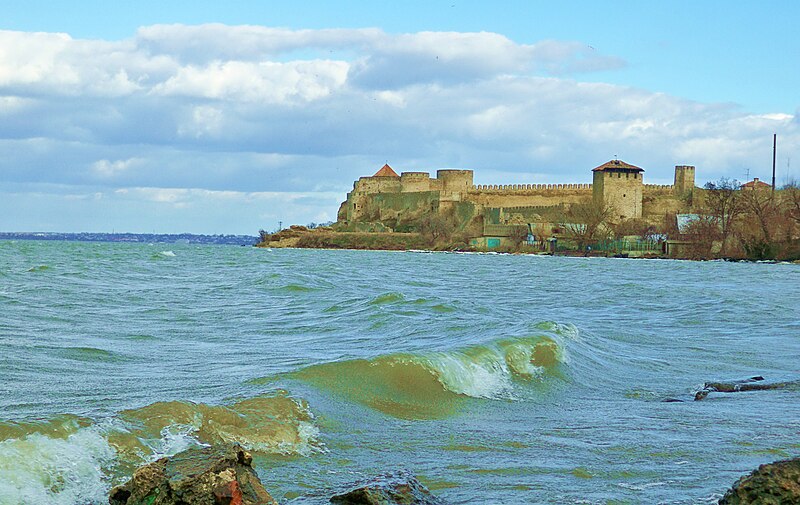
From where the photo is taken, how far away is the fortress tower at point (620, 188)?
243 ft

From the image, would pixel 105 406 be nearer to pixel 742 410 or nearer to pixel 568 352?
pixel 742 410

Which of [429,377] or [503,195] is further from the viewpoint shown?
[503,195]

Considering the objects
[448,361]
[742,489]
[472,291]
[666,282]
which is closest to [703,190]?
[666,282]

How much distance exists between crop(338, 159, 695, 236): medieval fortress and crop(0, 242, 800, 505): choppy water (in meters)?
57.9

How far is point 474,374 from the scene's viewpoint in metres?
9.47

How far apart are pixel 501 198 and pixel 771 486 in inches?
3018

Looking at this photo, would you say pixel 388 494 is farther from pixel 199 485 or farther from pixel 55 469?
pixel 55 469

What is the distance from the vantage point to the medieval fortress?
7438 cm

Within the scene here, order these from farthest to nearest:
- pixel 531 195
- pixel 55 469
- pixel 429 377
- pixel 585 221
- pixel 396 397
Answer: pixel 531 195
pixel 585 221
pixel 429 377
pixel 396 397
pixel 55 469

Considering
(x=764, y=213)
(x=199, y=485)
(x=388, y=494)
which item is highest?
(x=764, y=213)

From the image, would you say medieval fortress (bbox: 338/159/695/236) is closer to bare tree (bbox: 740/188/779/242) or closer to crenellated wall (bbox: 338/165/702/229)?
crenellated wall (bbox: 338/165/702/229)

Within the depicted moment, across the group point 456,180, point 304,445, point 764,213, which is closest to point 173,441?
point 304,445

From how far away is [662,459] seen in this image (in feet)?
19.2

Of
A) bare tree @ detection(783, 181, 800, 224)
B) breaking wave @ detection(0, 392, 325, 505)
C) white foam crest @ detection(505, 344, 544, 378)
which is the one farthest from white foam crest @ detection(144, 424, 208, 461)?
bare tree @ detection(783, 181, 800, 224)
